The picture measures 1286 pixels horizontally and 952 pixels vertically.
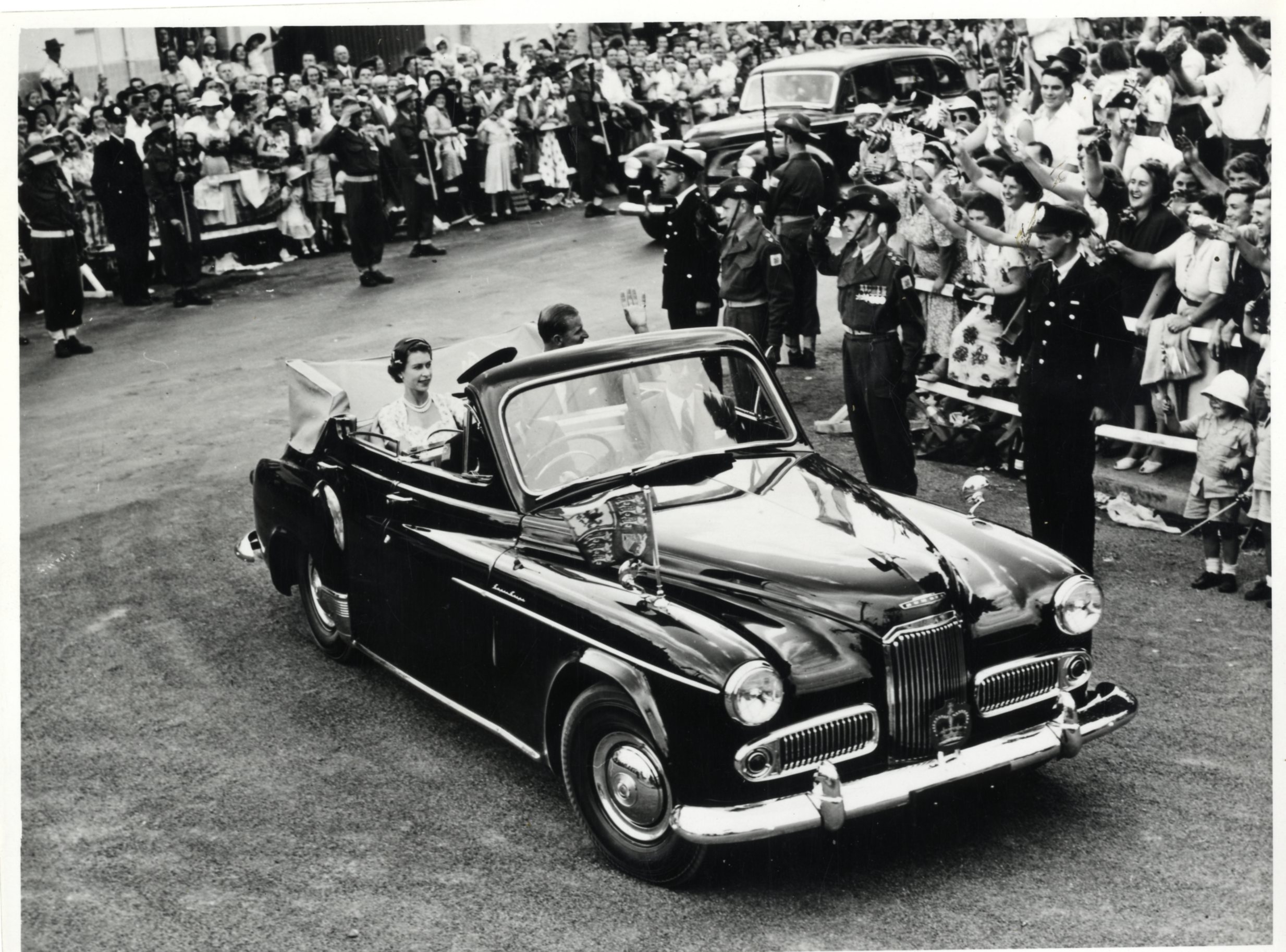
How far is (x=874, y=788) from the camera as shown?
14.3ft

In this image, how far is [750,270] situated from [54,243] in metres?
6.12

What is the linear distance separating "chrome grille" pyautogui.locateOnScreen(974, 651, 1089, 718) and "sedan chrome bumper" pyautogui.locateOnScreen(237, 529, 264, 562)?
4083 mm

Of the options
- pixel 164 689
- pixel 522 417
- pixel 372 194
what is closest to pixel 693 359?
pixel 522 417

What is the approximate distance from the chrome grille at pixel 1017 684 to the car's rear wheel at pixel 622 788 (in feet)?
3.56

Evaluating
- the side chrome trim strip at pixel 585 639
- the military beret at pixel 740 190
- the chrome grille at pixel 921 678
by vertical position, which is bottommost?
the chrome grille at pixel 921 678

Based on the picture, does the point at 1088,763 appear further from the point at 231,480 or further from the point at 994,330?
the point at 231,480

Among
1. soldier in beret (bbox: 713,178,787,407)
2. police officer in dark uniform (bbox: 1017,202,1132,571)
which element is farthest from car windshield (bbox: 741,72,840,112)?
police officer in dark uniform (bbox: 1017,202,1132,571)

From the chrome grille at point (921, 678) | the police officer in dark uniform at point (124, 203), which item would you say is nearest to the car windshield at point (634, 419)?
the chrome grille at point (921, 678)

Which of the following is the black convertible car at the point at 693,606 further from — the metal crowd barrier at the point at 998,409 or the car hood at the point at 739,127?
the car hood at the point at 739,127

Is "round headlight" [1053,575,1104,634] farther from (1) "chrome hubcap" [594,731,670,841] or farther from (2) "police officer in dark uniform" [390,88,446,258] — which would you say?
(2) "police officer in dark uniform" [390,88,446,258]

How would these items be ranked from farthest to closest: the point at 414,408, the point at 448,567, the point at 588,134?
1. the point at 588,134
2. the point at 414,408
3. the point at 448,567

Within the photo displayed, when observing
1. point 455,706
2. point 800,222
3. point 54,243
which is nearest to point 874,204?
point 800,222

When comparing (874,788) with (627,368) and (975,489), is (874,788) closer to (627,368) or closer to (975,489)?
(975,489)

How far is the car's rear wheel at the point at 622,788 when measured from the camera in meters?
4.52
